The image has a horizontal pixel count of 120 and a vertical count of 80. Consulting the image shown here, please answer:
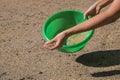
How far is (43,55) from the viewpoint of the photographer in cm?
296

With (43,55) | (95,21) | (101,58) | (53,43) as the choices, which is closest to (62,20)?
Result: (43,55)

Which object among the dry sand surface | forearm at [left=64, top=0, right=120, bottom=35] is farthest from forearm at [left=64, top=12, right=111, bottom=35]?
the dry sand surface

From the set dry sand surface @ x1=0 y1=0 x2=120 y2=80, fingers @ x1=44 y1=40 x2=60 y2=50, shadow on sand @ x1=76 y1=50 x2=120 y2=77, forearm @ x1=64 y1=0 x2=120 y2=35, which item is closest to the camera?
forearm @ x1=64 y1=0 x2=120 y2=35

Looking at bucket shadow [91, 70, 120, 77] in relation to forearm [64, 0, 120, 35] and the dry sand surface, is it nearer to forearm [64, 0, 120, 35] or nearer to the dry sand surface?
the dry sand surface

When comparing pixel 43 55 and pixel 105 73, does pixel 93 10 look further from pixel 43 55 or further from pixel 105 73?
pixel 43 55

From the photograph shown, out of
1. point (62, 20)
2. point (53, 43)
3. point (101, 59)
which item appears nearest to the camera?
point (53, 43)

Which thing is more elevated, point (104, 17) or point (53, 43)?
point (104, 17)

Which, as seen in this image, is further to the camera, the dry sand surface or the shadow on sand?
the shadow on sand

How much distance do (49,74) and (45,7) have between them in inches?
50.5

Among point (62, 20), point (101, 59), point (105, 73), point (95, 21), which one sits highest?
point (62, 20)

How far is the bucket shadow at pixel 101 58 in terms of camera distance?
285 cm

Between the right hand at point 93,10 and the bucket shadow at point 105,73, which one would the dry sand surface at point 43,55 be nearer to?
the bucket shadow at point 105,73

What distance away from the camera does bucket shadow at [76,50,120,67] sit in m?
2.85

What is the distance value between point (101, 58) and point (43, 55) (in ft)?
1.62
